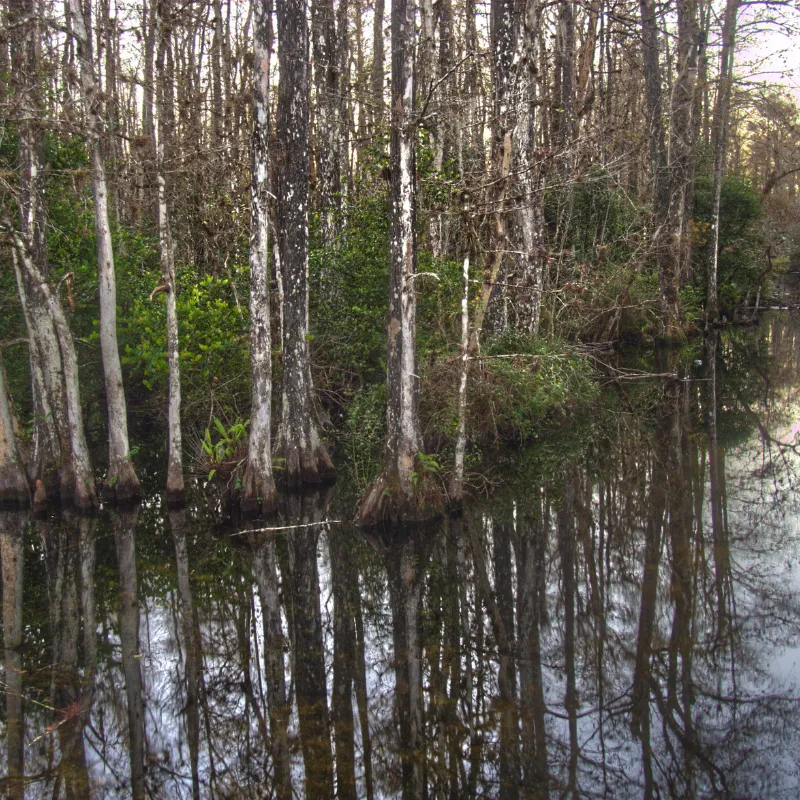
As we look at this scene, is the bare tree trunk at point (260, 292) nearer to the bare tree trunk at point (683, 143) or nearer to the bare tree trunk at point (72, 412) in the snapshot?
the bare tree trunk at point (72, 412)

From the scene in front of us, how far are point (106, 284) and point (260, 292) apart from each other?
2.58m

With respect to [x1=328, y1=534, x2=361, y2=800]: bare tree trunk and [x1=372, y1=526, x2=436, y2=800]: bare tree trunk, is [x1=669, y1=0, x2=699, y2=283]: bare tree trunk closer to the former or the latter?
[x1=372, y1=526, x2=436, y2=800]: bare tree trunk

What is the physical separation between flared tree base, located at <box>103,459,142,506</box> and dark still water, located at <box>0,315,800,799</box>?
0.34m

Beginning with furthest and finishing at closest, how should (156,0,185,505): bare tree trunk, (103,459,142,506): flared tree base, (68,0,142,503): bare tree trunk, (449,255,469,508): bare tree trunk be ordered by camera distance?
(103,459,142,506): flared tree base, (156,0,185,505): bare tree trunk, (68,0,142,503): bare tree trunk, (449,255,469,508): bare tree trunk

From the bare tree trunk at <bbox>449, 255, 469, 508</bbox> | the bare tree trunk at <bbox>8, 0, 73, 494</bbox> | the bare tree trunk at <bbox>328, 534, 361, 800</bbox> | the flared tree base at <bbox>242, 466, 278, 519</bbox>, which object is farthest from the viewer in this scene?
the flared tree base at <bbox>242, 466, 278, 519</bbox>

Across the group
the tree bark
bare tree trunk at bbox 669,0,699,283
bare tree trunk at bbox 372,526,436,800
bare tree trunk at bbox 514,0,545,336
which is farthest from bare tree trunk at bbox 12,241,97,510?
bare tree trunk at bbox 669,0,699,283

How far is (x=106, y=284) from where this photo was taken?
13.0 m

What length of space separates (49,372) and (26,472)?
1922 mm

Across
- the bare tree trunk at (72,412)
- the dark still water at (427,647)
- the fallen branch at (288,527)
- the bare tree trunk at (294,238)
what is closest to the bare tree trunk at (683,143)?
the bare tree trunk at (294,238)

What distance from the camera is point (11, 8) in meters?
12.8

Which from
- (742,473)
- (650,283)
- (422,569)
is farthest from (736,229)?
(422,569)

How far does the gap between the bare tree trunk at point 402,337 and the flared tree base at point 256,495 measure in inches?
73.8

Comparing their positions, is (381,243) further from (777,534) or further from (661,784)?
(661,784)

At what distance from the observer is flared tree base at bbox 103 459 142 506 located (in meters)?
13.3
